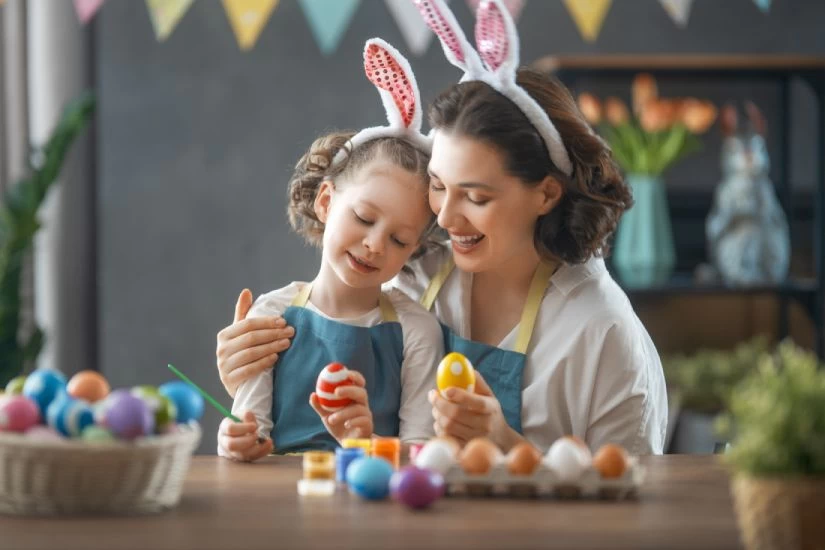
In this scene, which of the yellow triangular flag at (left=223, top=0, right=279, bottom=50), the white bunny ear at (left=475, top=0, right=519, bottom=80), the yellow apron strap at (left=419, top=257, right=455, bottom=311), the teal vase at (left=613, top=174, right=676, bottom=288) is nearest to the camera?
the white bunny ear at (left=475, top=0, right=519, bottom=80)

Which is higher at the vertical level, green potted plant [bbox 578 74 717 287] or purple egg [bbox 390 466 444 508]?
green potted plant [bbox 578 74 717 287]

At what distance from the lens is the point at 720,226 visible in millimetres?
4324

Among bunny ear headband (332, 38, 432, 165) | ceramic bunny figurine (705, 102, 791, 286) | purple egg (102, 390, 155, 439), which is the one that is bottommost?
purple egg (102, 390, 155, 439)

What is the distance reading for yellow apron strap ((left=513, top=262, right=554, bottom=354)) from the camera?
2205 mm

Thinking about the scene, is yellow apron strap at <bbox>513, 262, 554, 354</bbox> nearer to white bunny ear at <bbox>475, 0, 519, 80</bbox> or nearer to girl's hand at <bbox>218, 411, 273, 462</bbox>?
white bunny ear at <bbox>475, 0, 519, 80</bbox>

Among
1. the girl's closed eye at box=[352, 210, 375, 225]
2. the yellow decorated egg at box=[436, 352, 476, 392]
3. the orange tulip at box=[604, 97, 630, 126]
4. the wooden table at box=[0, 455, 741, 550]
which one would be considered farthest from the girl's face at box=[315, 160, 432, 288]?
the orange tulip at box=[604, 97, 630, 126]

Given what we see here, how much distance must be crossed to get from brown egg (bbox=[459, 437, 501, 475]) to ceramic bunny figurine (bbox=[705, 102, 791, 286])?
285 cm

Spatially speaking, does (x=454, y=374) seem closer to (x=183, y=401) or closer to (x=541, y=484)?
(x=541, y=484)

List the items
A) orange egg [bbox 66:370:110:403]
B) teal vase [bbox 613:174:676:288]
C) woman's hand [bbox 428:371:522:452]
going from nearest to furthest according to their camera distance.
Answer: orange egg [bbox 66:370:110:403], woman's hand [bbox 428:371:522:452], teal vase [bbox 613:174:676:288]

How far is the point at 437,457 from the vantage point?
63.0 inches

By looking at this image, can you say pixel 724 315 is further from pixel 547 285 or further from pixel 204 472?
pixel 204 472

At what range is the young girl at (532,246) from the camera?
2.13 meters

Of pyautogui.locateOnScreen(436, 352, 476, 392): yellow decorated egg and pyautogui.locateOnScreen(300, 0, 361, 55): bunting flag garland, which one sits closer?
pyautogui.locateOnScreen(436, 352, 476, 392): yellow decorated egg

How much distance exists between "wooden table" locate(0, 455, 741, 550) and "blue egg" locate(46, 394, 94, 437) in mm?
97
